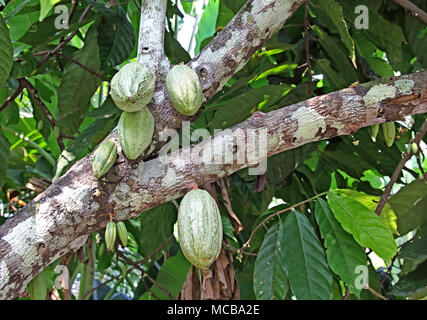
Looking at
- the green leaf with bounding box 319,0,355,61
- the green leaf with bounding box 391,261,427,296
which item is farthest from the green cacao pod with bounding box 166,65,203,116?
the green leaf with bounding box 391,261,427,296

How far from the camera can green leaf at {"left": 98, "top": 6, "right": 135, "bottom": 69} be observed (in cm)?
142

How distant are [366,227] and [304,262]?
0.15 m

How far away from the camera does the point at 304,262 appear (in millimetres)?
1020

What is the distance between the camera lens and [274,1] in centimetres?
91

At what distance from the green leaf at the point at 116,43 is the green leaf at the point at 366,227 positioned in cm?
77

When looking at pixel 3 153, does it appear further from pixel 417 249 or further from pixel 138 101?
pixel 417 249

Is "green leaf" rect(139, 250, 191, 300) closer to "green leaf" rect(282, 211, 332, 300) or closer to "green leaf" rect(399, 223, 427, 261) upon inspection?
"green leaf" rect(282, 211, 332, 300)

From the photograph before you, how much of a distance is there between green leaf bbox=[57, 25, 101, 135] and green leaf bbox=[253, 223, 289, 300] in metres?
0.76

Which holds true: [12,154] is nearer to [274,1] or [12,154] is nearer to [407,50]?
[274,1]

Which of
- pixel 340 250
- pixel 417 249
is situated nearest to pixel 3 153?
pixel 340 250

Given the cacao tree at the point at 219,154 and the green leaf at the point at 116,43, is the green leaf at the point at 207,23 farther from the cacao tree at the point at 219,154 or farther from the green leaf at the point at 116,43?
the green leaf at the point at 116,43

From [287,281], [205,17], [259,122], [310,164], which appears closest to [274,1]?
[259,122]
